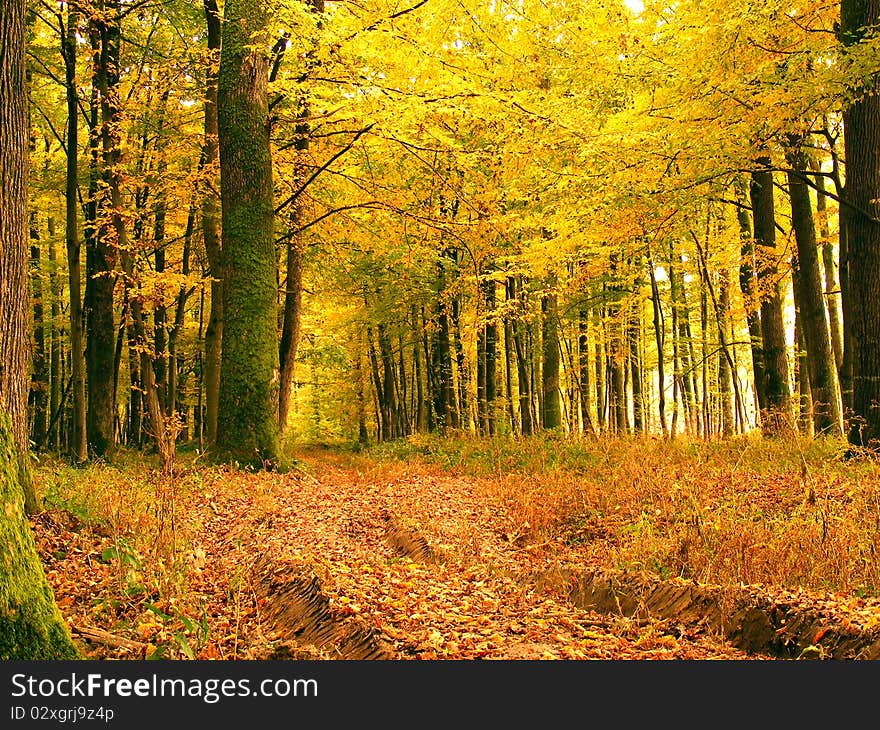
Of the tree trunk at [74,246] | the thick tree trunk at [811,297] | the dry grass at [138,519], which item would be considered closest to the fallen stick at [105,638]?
the dry grass at [138,519]

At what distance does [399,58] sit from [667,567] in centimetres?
831

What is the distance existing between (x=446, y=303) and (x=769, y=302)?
9372 mm

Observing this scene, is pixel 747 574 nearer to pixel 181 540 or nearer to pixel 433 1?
pixel 181 540

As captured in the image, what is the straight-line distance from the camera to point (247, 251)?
1120 cm

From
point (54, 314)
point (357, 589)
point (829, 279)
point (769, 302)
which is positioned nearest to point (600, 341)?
point (829, 279)

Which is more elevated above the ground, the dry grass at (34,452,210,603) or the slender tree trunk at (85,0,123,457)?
the slender tree trunk at (85,0,123,457)

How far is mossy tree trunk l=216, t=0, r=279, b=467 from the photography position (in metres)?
10.8

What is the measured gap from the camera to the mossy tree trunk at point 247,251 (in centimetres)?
1083

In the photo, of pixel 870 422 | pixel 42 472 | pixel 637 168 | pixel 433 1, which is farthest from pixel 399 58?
pixel 870 422

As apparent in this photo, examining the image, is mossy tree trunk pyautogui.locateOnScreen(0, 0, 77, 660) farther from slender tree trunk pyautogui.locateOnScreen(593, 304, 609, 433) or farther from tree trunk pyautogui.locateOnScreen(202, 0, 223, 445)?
slender tree trunk pyautogui.locateOnScreen(593, 304, 609, 433)

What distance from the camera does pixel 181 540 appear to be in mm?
5066

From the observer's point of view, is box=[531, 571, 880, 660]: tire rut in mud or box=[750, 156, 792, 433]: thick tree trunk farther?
box=[750, 156, 792, 433]: thick tree trunk

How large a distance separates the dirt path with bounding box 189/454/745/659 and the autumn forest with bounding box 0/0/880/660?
1.5 inches

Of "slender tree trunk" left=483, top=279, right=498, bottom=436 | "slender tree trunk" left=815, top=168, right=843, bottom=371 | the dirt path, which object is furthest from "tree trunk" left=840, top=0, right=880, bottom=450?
"slender tree trunk" left=483, top=279, right=498, bottom=436
